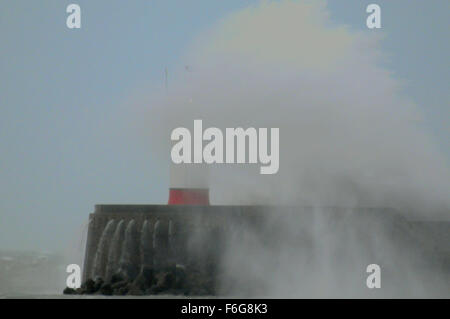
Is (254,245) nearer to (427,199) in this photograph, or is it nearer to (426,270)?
(426,270)

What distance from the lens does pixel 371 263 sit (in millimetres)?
36219

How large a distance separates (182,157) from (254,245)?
130 inches

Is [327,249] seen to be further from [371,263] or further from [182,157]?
[182,157]

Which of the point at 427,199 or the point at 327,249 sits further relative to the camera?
the point at 427,199

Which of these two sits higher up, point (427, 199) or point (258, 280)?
point (427, 199)

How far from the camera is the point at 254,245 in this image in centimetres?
3597
